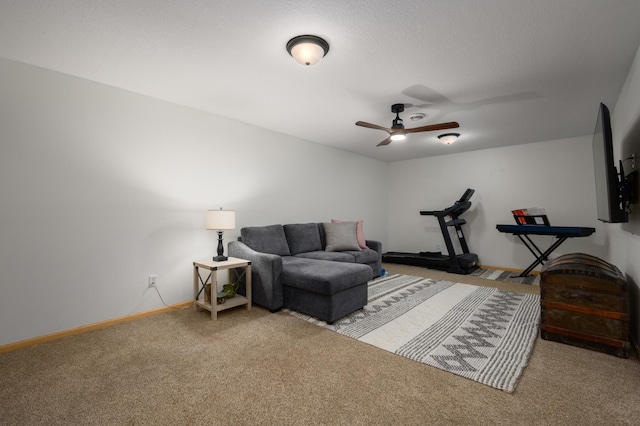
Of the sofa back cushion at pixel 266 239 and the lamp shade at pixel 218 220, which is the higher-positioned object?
the lamp shade at pixel 218 220

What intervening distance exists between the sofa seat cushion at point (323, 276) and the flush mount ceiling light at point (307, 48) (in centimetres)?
184

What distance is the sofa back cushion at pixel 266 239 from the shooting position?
356 centimetres

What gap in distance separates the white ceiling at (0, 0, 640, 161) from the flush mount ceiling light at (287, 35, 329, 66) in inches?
2.6

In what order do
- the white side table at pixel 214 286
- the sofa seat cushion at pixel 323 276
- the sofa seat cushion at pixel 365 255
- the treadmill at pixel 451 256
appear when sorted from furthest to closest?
the treadmill at pixel 451 256 → the sofa seat cushion at pixel 365 255 → the white side table at pixel 214 286 → the sofa seat cushion at pixel 323 276

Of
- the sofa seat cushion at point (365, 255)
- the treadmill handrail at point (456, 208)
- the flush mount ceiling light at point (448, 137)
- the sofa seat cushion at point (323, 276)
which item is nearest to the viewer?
the sofa seat cushion at point (323, 276)

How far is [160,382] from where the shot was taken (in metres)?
1.75

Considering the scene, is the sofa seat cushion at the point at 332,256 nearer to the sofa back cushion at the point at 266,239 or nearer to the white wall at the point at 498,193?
the sofa back cushion at the point at 266,239

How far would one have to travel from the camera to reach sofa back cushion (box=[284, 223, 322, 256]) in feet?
13.4

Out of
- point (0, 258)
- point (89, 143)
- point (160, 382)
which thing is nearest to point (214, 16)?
point (89, 143)

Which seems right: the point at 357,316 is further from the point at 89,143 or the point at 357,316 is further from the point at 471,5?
the point at 89,143

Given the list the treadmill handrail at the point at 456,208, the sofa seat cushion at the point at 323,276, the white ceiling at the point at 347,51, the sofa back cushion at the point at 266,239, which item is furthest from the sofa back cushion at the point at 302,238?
the treadmill handrail at the point at 456,208

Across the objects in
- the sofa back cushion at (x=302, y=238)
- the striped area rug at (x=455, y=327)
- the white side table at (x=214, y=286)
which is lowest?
the striped area rug at (x=455, y=327)

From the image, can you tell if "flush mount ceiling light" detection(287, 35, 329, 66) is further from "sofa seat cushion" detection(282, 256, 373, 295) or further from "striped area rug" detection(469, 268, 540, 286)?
"striped area rug" detection(469, 268, 540, 286)

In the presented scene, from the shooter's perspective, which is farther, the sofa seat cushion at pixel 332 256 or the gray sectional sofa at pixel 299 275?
the sofa seat cushion at pixel 332 256
